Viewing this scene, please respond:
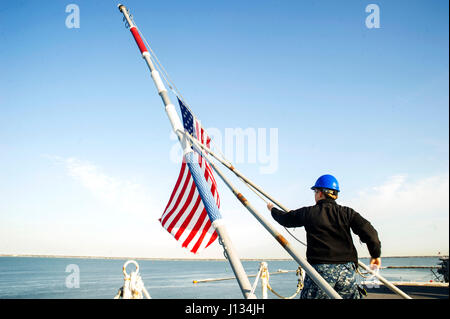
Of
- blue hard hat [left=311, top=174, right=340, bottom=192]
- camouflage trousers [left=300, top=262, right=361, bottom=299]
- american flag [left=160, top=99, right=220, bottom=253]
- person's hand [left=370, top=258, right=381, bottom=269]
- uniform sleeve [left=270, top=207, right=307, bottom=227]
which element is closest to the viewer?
person's hand [left=370, top=258, right=381, bottom=269]

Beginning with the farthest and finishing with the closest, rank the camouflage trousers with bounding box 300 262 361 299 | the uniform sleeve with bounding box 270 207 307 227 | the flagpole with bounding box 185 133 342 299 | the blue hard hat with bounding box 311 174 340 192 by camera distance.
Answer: the blue hard hat with bounding box 311 174 340 192 < the uniform sleeve with bounding box 270 207 307 227 < the camouflage trousers with bounding box 300 262 361 299 < the flagpole with bounding box 185 133 342 299

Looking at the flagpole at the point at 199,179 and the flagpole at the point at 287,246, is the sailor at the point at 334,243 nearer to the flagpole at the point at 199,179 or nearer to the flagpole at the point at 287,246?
the flagpole at the point at 287,246

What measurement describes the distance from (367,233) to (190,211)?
153 inches

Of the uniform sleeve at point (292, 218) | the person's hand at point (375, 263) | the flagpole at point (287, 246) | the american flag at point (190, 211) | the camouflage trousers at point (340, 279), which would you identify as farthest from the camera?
the american flag at point (190, 211)

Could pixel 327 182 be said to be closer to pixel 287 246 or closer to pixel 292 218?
pixel 292 218

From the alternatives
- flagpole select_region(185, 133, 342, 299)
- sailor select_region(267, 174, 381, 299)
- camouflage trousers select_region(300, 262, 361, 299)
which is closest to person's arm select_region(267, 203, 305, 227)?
sailor select_region(267, 174, 381, 299)

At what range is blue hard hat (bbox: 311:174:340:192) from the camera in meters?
3.67

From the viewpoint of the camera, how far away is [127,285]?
6.39 metres

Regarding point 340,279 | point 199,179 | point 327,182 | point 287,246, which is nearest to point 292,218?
point 287,246

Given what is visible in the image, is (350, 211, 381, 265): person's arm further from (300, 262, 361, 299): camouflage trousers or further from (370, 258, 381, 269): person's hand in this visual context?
(300, 262, 361, 299): camouflage trousers

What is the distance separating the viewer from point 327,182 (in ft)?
12.1

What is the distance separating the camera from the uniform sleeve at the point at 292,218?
3.47 m

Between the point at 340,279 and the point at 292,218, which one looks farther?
the point at 292,218

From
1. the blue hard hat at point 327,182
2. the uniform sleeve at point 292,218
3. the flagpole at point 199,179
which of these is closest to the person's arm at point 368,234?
the blue hard hat at point 327,182
